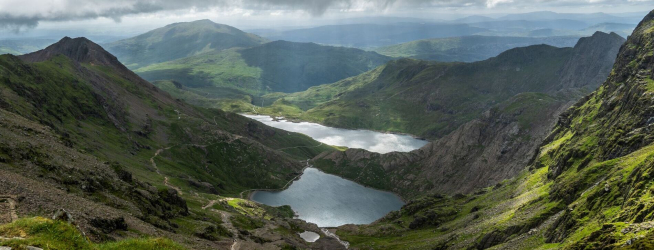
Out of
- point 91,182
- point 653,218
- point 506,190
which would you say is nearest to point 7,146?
point 91,182

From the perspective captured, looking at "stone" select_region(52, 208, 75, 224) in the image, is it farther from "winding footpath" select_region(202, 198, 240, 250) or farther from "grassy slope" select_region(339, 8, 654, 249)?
"grassy slope" select_region(339, 8, 654, 249)

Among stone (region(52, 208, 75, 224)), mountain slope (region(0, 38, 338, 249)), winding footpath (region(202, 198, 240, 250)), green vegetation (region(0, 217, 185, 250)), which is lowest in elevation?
winding footpath (region(202, 198, 240, 250))

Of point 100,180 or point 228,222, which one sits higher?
point 100,180

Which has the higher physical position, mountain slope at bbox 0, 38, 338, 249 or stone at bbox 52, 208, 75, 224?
stone at bbox 52, 208, 75, 224

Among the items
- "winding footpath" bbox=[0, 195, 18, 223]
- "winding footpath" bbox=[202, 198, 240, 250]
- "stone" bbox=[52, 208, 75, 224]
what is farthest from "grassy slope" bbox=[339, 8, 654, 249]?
"winding footpath" bbox=[0, 195, 18, 223]

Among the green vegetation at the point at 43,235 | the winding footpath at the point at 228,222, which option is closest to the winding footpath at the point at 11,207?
the green vegetation at the point at 43,235

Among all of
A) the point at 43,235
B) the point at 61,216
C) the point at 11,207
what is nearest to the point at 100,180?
the point at 11,207

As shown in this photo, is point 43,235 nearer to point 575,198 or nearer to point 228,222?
point 575,198

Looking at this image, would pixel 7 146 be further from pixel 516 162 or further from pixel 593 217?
pixel 516 162
